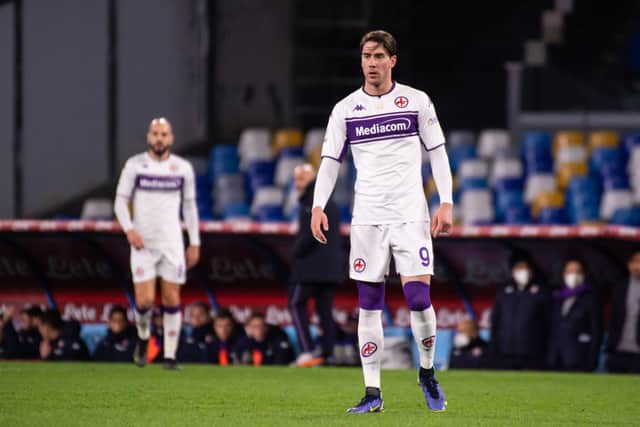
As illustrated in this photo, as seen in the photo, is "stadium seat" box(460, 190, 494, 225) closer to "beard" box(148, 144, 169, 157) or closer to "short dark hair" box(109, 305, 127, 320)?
"short dark hair" box(109, 305, 127, 320)

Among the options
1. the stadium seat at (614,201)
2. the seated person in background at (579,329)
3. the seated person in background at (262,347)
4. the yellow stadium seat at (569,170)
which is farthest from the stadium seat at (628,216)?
the seated person in background at (262,347)

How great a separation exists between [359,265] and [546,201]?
10020 millimetres

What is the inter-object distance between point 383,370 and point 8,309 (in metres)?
4.55

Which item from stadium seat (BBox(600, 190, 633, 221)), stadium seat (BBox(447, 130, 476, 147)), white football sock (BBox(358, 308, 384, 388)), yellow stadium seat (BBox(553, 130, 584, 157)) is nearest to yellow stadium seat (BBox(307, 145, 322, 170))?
stadium seat (BBox(447, 130, 476, 147))

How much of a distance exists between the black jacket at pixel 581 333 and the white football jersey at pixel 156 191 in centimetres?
395

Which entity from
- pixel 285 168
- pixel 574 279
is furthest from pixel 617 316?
pixel 285 168

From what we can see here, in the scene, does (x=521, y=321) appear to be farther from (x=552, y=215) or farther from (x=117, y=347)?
(x=117, y=347)

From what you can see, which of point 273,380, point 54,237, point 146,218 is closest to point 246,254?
point 54,237

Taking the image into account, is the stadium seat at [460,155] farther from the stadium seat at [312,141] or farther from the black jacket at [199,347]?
the black jacket at [199,347]

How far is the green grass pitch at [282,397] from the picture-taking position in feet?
25.6

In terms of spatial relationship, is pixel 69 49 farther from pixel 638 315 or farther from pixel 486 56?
pixel 638 315

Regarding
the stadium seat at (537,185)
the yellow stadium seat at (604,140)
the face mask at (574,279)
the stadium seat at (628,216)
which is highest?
the yellow stadium seat at (604,140)

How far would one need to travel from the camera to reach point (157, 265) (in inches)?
503

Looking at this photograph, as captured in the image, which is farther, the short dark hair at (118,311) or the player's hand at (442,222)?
the short dark hair at (118,311)
